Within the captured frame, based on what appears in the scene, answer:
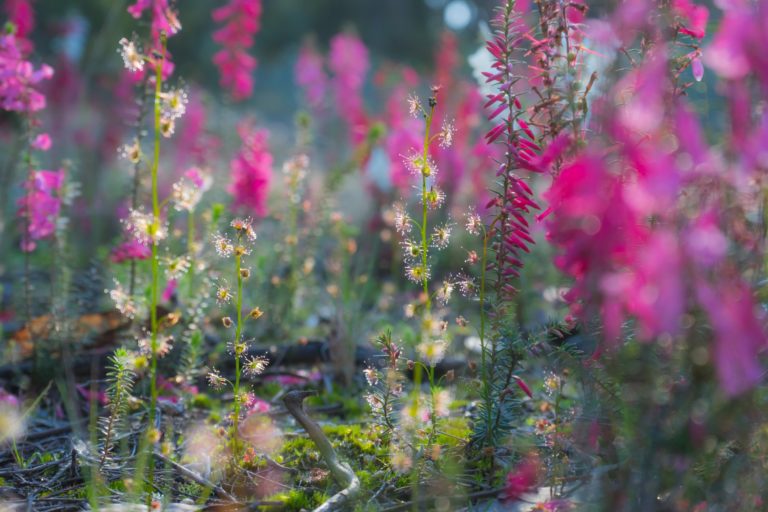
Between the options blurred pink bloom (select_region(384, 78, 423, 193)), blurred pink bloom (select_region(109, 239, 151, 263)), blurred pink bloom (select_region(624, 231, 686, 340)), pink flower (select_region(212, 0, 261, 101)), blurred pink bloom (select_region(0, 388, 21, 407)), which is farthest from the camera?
blurred pink bloom (select_region(384, 78, 423, 193))

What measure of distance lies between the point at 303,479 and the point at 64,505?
2.16 feet

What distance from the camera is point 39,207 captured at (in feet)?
9.57

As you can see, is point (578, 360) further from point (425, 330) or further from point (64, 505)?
point (64, 505)

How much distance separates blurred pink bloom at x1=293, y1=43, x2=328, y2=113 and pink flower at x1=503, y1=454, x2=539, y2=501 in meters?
5.77

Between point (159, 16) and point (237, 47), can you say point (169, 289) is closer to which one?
point (159, 16)

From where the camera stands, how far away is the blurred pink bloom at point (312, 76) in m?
7.08

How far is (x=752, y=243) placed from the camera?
1.41 metres

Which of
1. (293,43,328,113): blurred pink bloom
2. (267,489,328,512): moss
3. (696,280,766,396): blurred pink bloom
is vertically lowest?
(267,489,328,512): moss

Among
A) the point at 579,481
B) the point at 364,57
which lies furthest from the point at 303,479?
the point at 364,57

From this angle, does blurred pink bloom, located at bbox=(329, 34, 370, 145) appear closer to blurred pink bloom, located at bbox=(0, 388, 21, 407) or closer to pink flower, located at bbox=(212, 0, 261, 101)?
pink flower, located at bbox=(212, 0, 261, 101)

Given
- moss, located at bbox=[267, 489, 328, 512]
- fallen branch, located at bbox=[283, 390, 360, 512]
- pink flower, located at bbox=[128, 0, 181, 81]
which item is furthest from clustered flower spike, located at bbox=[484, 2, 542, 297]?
pink flower, located at bbox=[128, 0, 181, 81]

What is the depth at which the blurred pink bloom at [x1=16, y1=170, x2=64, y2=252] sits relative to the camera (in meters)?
2.87

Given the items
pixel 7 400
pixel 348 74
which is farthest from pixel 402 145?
pixel 7 400

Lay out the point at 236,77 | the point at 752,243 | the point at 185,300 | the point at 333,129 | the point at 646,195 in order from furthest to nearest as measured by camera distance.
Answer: the point at 333,129 < the point at 236,77 < the point at 185,300 < the point at 752,243 < the point at 646,195
